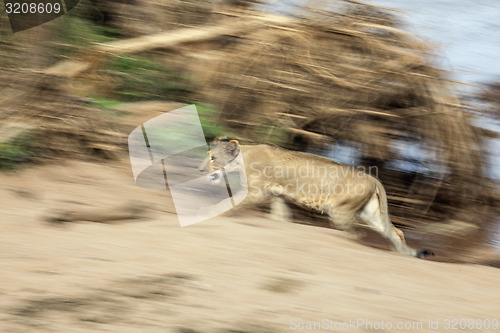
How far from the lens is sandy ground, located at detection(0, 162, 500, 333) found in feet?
11.4

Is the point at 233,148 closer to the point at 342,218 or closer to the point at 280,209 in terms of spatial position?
the point at 280,209

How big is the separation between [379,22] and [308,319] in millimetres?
5700

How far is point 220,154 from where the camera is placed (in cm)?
708

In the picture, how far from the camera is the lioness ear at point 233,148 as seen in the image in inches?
279

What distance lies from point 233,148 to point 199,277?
10.3 ft

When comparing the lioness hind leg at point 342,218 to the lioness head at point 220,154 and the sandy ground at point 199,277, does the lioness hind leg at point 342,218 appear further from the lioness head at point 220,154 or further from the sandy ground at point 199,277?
the lioness head at point 220,154

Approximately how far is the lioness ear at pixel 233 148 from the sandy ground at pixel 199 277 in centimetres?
133

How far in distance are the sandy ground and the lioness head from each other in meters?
1.19

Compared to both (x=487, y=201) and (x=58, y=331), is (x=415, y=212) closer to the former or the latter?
(x=487, y=201)

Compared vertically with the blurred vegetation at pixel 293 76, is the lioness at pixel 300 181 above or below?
below

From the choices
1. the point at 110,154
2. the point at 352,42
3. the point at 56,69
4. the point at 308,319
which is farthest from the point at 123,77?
the point at 308,319

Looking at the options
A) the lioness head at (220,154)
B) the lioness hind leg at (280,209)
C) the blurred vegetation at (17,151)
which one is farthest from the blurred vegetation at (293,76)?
the blurred vegetation at (17,151)

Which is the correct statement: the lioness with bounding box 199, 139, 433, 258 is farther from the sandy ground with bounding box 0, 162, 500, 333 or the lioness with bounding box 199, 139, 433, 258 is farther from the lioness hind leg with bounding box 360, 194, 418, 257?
the sandy ground with bounding box 0, 162, 500, 333

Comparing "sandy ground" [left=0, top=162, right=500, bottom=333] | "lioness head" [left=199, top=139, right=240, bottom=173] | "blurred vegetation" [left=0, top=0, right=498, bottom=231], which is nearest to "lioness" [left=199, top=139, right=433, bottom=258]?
"lioness head" [left=199, top=139, right=240, bottom=173]
